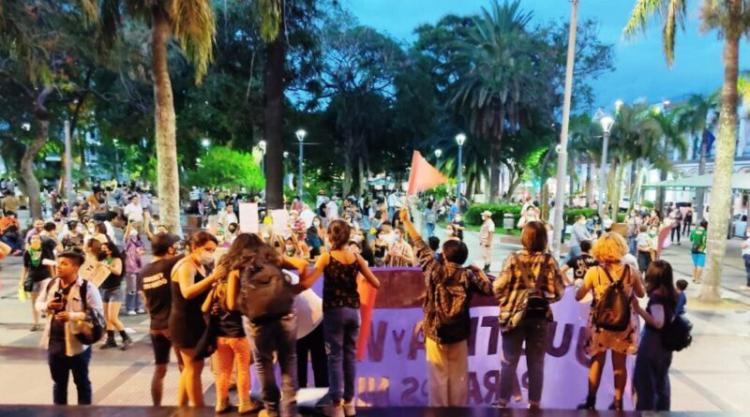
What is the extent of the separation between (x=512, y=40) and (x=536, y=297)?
121 ft

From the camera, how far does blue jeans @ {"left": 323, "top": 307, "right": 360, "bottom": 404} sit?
4.02m

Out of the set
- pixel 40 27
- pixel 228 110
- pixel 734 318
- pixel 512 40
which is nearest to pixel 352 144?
pixel 512 40

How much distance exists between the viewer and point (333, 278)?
3986 millimetres

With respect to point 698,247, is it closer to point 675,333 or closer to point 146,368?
point 675,333

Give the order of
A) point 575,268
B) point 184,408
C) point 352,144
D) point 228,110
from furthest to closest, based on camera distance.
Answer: point 352,144
point 228,110
point 575,268
point 184,408

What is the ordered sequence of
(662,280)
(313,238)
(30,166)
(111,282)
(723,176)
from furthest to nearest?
1. (30,166)
2. (723,176)
3. (313,238)
4. (111,282)
5. (662,280)

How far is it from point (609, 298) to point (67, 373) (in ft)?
14.3

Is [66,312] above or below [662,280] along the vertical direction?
below

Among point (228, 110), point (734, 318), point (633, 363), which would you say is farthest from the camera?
point (228, 110)

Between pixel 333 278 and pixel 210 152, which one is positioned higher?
pixel 210 152

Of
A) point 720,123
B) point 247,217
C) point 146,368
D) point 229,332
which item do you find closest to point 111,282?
point 146,368

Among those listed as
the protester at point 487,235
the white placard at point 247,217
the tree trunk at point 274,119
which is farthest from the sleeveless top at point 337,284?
the tree trunk at point 274,119

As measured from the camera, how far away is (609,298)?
4246 millimetres

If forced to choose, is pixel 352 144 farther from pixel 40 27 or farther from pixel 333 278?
pixel 333 278
